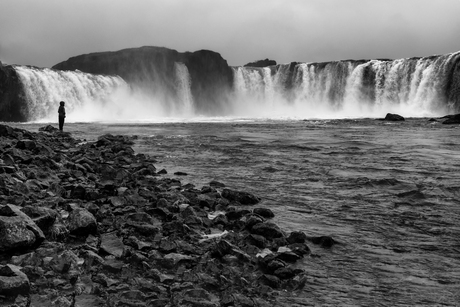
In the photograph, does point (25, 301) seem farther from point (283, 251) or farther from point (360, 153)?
point (360, 153)

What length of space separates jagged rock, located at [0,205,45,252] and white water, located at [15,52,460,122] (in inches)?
1982

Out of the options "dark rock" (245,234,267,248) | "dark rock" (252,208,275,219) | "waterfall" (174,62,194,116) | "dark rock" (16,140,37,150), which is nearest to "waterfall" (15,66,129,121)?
"waterfall" (174,62,194,116)

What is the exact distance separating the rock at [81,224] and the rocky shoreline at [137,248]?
14mm

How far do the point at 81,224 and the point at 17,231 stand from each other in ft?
3.67

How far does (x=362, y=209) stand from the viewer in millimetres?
9344

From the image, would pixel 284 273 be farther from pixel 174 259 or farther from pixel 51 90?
pixel 51 90

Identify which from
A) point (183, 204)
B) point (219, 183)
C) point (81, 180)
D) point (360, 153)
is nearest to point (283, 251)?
point (183, 204)

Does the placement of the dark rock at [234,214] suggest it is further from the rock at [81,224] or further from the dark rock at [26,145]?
the dark rock at [26,145]

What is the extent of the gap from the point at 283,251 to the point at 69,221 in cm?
309

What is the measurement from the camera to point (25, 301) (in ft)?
14.0

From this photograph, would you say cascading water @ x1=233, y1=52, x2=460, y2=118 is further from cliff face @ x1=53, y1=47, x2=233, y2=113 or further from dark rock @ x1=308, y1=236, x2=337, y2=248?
dark rock @ x1=308, y1=236, x2=337, y2=248

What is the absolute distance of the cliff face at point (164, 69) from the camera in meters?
82.7

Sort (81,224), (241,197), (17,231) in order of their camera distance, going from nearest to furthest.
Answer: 1. (17,231)
2. (81,224)
3. (241,197)

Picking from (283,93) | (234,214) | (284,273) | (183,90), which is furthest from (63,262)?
(183,90)
